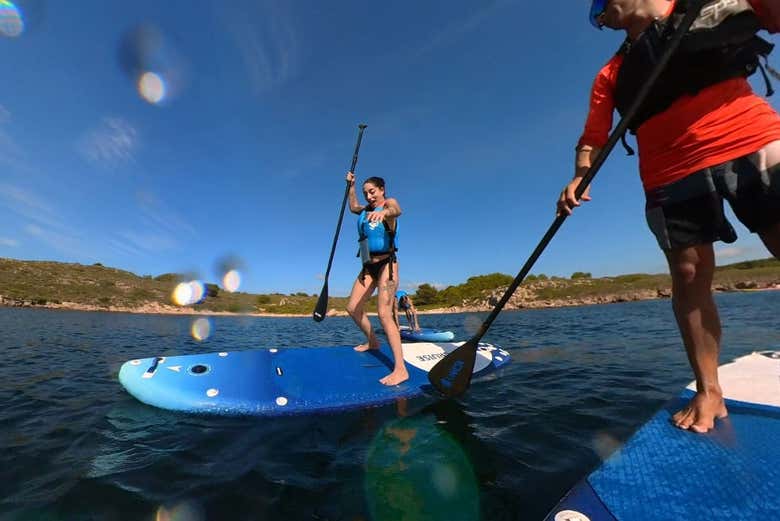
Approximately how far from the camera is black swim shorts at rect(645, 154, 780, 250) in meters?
1.93

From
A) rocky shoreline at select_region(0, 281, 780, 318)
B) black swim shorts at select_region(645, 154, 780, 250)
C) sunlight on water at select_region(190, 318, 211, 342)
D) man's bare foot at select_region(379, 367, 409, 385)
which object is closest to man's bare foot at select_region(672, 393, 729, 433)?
black swim shorts at select_region(645, 154, 780, 250)

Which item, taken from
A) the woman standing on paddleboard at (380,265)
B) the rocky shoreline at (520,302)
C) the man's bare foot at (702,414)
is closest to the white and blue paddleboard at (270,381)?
the woman standing on paddleboard at (380,265)

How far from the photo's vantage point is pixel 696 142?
212 centimetres

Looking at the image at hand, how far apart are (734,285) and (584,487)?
232 feet

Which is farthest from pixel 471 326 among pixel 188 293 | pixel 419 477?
pixel 188 293

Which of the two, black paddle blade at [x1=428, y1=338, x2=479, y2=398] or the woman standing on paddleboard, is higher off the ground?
the woman standing on paddleboard

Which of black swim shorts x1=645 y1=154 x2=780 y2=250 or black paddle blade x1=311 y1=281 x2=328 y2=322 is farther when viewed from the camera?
black paddle blade x1=311 y1=281 x2=328 y2=322

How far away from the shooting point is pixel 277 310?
60.8 meters

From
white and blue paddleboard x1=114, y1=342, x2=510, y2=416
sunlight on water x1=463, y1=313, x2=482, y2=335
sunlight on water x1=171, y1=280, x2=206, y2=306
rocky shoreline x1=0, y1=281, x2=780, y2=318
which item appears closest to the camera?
white and blue paddleboard x1=114, y1=342, x2=510, y2=416

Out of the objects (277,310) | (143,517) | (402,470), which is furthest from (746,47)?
(277,310)

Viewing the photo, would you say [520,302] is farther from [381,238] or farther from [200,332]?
[381,238]

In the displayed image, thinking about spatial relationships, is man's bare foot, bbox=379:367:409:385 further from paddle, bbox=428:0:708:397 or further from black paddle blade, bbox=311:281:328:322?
black paddle blade, bbox=311:281:328:322

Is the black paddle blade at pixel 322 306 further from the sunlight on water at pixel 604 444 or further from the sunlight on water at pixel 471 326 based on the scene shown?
the sunlight on water at pixel 471 326

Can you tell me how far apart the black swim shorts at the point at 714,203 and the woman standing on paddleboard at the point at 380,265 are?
10.5ft
